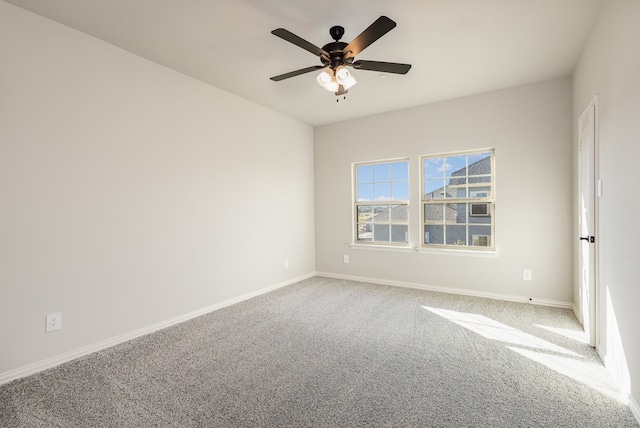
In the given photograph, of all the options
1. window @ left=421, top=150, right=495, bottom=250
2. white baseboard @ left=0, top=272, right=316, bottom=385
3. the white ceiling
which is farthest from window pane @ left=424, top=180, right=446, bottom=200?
white baseboard @ left=0, top=272, right=316, bottom=385

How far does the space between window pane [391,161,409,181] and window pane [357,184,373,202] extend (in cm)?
42

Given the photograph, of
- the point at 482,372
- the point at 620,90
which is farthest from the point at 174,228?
the point at 620,90

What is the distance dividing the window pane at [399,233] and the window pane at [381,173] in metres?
0.77

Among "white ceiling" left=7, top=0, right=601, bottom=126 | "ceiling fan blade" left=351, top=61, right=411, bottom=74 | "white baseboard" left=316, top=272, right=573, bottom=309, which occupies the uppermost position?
"white ceiling" left=7, top=0, right=601, bottom=126

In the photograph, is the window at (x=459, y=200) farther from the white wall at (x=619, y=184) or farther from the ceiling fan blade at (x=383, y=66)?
the ceiling fan blade at (x=383, y=66)

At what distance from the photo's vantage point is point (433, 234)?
14.4 ft

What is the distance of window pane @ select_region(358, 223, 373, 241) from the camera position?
4.99 m

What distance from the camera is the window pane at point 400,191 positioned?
15.1 feet

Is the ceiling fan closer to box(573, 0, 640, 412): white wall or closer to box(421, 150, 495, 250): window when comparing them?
A: box(573, 0, 640, 412): white wall

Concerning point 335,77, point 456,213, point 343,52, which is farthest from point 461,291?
point 343,52

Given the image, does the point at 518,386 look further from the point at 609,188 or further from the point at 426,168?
the point at 426,168

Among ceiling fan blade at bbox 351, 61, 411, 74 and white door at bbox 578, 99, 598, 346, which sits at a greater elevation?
ceiling fan blade at bbox 351, 61, 411, 74

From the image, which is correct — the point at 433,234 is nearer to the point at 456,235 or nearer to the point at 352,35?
the point at 456,235

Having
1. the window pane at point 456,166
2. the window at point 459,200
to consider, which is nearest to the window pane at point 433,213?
the window at point 459,200
